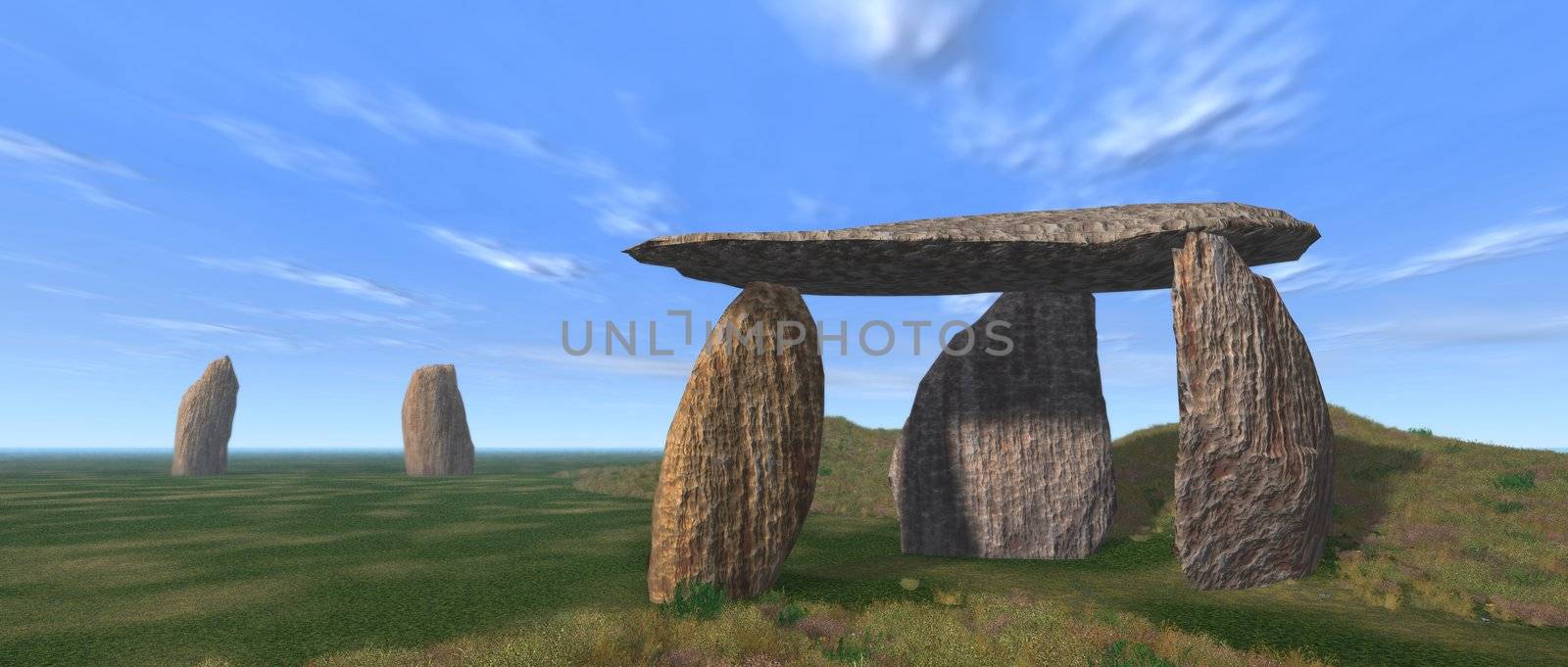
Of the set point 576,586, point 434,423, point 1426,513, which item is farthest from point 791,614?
point 434,423

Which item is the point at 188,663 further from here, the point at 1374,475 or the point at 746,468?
the point at 1374,475

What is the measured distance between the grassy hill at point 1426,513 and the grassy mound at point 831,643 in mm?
4032

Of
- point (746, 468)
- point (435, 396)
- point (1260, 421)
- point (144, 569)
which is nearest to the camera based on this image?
point (746, 468)

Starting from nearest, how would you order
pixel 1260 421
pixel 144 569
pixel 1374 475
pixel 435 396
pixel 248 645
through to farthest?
pixel 248 645
pixel 1260 421
pixel 144 569
pixel 1374 475
pixel 435 396

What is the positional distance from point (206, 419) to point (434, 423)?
8529mm

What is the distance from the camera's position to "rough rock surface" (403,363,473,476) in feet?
93.1

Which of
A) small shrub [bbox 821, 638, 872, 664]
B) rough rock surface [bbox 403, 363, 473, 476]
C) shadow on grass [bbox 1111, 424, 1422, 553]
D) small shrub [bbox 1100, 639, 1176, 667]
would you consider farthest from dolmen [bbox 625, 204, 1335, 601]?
rough rock surface [bbox 403, 363, 473, 476]

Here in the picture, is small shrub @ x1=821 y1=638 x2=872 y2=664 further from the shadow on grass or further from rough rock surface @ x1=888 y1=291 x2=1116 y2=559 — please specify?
the shadow on grass

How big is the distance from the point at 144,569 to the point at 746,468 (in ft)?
27.4

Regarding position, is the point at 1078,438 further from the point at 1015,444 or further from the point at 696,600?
the point at 696,600

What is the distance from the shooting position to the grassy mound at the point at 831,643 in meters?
5.81

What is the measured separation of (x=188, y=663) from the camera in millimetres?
6219

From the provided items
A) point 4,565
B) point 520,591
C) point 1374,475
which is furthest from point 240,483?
point 1374,475

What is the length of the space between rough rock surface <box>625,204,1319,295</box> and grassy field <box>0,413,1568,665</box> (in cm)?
359
